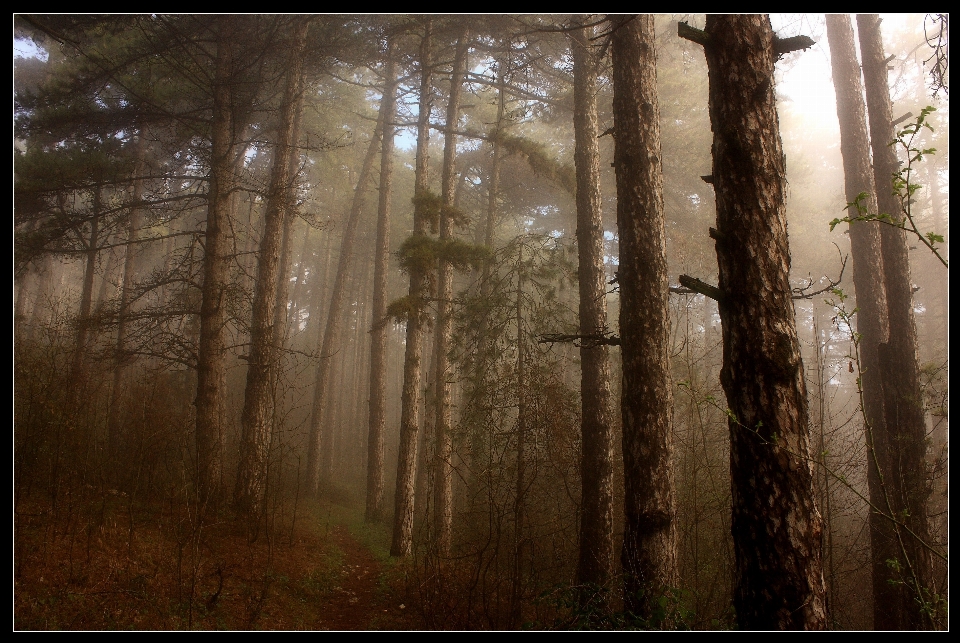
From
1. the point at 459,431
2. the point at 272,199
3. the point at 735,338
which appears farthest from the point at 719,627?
the point at 272,199

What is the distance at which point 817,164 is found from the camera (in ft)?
74.0

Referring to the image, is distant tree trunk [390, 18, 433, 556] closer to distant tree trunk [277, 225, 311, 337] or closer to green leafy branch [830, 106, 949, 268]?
green leafy branch [830, 106, 949, 268]

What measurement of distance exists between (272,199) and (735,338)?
340 inches

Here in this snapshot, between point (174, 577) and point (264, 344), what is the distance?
4.03 meters

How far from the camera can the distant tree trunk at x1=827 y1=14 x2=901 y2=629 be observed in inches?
264

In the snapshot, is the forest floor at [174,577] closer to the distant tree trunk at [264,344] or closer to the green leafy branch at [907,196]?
the distant tree trunk at [264,344]

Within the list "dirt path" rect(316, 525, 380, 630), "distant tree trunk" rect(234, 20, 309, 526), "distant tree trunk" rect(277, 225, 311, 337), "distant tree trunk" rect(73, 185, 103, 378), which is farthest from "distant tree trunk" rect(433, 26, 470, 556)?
"distant tree trunk" rect(277, 225, 311, 337)

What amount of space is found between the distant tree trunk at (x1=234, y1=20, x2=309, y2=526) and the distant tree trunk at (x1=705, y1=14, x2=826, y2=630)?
24.6ft

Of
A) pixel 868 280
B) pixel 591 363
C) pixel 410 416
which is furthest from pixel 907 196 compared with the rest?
pixel 410 416

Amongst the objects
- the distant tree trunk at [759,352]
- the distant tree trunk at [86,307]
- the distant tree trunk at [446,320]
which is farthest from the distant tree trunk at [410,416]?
the distant tree trunk at [759,352]

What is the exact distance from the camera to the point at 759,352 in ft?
10.5

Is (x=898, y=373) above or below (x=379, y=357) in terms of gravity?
below

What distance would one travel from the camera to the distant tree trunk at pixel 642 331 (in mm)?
4984

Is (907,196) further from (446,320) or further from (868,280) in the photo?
(446,320)
